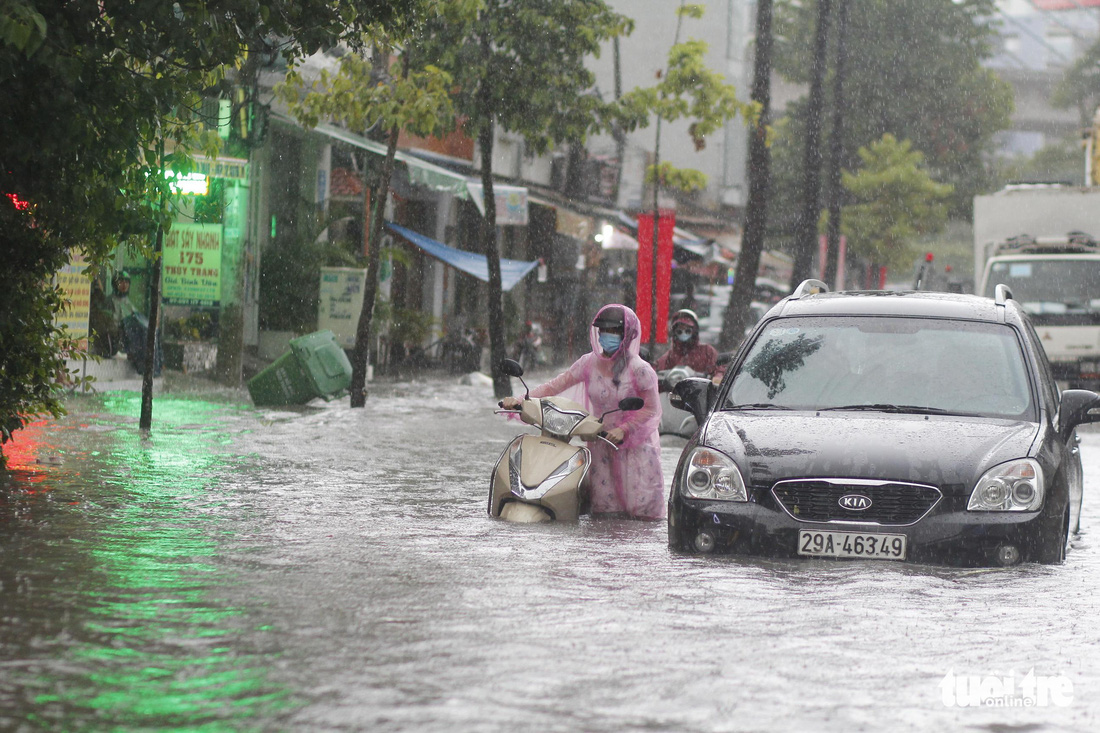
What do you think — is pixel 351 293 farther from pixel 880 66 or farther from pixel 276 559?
pixel 880 66

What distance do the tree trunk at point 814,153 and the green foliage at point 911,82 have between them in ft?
80.9

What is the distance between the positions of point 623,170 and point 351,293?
27433 mm

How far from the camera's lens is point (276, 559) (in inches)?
323

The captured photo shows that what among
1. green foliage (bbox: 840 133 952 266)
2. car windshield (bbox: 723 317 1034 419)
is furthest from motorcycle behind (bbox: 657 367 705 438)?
green foliage (bbox: 840 133 952 266)

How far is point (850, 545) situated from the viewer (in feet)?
24.6

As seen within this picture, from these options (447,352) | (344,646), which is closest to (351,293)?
(447,352)

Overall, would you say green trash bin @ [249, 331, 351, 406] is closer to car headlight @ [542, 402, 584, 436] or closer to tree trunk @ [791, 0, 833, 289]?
car headlight @ [542, 402, 584, 436]

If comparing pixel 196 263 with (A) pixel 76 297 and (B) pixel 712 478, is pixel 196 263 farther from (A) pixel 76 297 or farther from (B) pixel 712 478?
(B) pixel 712 478

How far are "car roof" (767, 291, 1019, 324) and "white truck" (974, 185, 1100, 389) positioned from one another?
1497 centimetres

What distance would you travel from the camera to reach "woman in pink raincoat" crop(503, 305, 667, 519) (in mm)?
10062

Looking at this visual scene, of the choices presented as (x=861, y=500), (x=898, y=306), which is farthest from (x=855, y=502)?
(x=898, y=306)

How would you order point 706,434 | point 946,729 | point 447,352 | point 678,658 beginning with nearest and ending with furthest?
1. point 946,729
2. point 678,658
3. point 706,434
4. point 447,352

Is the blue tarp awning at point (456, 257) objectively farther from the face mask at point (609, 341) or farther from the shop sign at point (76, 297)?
the face mask at point (609, 341)

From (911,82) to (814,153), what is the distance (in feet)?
92.8
